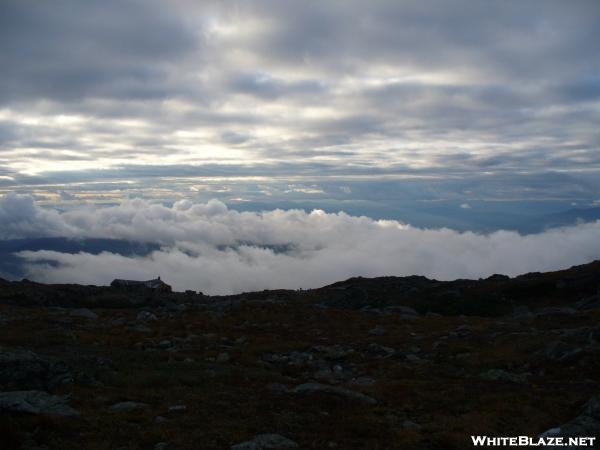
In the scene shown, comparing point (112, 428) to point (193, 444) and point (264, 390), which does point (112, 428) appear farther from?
point (264, 390)

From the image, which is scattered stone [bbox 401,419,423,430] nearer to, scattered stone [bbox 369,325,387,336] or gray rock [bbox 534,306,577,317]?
scattered stone [bbox 369,325,387,336]

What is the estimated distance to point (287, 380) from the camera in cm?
2484

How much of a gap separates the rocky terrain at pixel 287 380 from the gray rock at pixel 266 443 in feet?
0.26

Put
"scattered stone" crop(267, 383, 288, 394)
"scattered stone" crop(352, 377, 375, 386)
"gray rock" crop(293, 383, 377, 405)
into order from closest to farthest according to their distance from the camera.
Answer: "gray rock" crop(293, 383, 377, 405) → "scattered stone" crop(267, 383, 288, 394) → "scattered stone" crop(352, 377, 375, 386)

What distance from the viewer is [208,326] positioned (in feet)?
143

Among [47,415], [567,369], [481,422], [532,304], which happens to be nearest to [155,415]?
[47,415]

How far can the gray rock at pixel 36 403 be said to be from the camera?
608 inches

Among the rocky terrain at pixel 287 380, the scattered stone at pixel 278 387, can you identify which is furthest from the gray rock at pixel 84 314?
the scattered stone at pixel 278 387

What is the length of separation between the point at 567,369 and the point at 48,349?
31.7m

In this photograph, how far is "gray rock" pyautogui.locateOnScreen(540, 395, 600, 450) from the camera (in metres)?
14.6

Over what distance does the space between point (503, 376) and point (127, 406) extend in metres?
20.0

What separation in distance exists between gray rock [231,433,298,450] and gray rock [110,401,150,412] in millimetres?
6067

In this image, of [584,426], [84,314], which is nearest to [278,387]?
[584,426]

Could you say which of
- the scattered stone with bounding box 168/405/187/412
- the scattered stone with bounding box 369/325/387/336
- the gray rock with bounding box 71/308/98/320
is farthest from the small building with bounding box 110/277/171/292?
the scattered stone with bounding box 168/405/187/412
